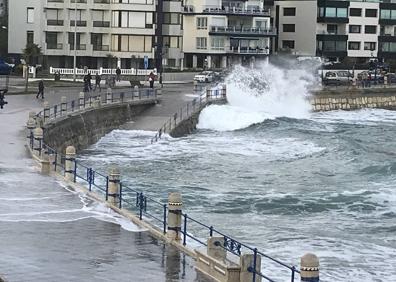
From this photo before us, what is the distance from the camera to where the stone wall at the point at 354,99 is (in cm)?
8038

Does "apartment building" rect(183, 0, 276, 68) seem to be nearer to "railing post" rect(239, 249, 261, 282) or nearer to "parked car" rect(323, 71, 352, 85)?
"parked car" rect(323, 71, 352, 85)

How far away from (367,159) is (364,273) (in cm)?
2476

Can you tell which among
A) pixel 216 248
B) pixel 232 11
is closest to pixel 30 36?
pixel 232 11

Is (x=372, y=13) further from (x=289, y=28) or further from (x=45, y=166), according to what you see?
(x=45, y=166)

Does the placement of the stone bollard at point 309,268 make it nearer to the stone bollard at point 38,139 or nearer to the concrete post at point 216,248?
the concrete post at point 216,248

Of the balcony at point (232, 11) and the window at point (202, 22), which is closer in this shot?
the window at point (202, 22)

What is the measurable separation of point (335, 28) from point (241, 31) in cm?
1646

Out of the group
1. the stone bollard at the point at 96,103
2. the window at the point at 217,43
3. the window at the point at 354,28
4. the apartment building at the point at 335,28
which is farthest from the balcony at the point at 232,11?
the stone bollard at the point at 96,103

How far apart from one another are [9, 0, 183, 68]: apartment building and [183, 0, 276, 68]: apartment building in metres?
5.13

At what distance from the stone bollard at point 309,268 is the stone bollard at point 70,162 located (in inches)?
589

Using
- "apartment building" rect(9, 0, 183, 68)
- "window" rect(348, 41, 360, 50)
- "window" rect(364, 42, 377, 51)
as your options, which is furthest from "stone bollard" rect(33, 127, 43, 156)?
"window" rect(364, 42, 377, 51)

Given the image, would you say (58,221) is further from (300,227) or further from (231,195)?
(231,195)

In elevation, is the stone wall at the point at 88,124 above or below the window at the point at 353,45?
below

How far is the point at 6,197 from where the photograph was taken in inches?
1013
